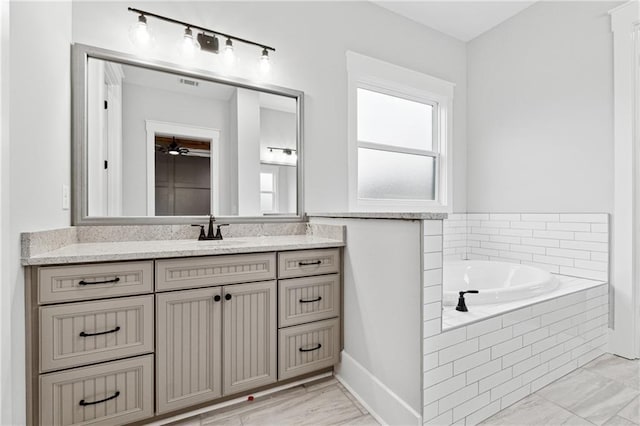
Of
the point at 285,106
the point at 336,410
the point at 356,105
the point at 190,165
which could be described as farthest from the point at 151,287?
the point at 356,105

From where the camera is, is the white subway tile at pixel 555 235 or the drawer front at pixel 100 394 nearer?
the drawer front at pixel 100 394

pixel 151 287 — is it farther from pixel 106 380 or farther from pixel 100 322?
pixel 106 380

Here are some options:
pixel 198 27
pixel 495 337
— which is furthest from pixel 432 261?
pixel 198 27

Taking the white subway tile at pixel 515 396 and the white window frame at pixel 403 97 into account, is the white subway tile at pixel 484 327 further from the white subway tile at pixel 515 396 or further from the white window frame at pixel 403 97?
the white window frame at pixel 403 97

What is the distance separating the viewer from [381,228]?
154 cm

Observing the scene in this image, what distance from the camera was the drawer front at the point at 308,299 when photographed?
168cm

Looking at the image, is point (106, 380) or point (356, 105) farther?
point (356, 105)

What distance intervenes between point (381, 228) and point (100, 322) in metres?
1.32

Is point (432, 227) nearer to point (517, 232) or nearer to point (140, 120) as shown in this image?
point (140, 120)

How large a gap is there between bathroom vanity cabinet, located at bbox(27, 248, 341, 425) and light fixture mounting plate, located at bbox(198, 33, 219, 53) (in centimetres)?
135

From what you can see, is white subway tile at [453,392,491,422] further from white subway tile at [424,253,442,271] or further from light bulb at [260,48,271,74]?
light bulb at [260,48,271,74]

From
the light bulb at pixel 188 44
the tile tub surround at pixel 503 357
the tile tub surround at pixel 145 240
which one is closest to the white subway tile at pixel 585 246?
the tile tub surround at pixel 503 357

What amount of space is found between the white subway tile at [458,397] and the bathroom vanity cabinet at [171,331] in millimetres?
660

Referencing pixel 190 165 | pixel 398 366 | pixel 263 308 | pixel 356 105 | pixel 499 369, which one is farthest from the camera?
pixel 356 105
